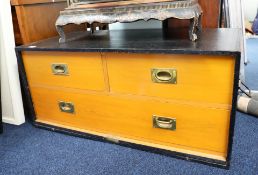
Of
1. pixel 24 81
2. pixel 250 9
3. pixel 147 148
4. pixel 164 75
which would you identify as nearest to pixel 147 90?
pixel 164 75

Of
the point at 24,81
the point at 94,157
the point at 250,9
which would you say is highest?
the point at 250,9

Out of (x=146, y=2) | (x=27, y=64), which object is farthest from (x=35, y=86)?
→ (x=146, y=2)

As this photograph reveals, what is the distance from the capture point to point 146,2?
0.94m

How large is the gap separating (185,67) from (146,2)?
31 cm

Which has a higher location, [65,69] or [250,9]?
[250,9]

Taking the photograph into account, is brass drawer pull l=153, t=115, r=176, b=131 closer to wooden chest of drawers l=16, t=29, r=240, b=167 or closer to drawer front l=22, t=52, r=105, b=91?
wooden chest of drawers l=16, t=29, r=240, b=167

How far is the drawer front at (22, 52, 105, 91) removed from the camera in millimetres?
971

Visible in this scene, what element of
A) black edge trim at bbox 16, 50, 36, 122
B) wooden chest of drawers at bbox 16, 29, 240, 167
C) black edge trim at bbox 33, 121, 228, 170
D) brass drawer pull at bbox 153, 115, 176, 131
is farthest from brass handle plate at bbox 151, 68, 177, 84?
black edge trim at bbox 16, 50, 36, 122

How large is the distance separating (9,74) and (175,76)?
2.70 ft

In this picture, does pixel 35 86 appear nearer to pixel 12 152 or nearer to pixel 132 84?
pixel 12 152

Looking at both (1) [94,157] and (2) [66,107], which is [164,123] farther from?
(2) [66,107]

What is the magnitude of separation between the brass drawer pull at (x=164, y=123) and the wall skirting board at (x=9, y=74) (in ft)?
2.41

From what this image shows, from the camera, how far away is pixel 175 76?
0.83 m

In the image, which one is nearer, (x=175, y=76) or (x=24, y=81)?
(x=175, y=76)
